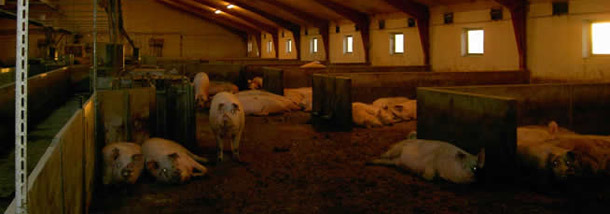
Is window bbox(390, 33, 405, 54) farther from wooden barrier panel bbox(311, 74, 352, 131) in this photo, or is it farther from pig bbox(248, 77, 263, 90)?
wooden barrier panel bbox(311, 74, 352, 131)

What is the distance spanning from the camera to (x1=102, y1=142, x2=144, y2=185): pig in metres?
5.80

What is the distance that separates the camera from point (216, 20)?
35875 mm

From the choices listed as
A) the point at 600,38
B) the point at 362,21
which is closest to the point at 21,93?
the point at 600,38

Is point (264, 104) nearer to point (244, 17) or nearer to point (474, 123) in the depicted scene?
point (474, 123)

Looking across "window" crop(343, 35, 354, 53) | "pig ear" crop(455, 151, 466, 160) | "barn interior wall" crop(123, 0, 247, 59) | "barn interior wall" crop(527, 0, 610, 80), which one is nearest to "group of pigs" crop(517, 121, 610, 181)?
"pig ear" crop(455, 151, 466, 160)

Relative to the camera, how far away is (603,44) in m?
11.2

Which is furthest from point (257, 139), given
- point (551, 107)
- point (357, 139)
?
point (551, 107)

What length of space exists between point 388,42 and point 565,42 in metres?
7.51

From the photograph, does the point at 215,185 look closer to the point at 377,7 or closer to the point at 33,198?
the point at 33,198

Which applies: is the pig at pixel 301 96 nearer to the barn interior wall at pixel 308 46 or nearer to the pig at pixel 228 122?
the pig at pixel 228 122

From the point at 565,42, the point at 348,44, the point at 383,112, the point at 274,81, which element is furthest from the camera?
the point at 348,44

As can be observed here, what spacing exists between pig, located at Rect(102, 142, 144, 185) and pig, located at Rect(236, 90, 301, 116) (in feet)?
21.2

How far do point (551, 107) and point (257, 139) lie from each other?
174 inches

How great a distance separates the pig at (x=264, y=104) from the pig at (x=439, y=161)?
5.91 metres
